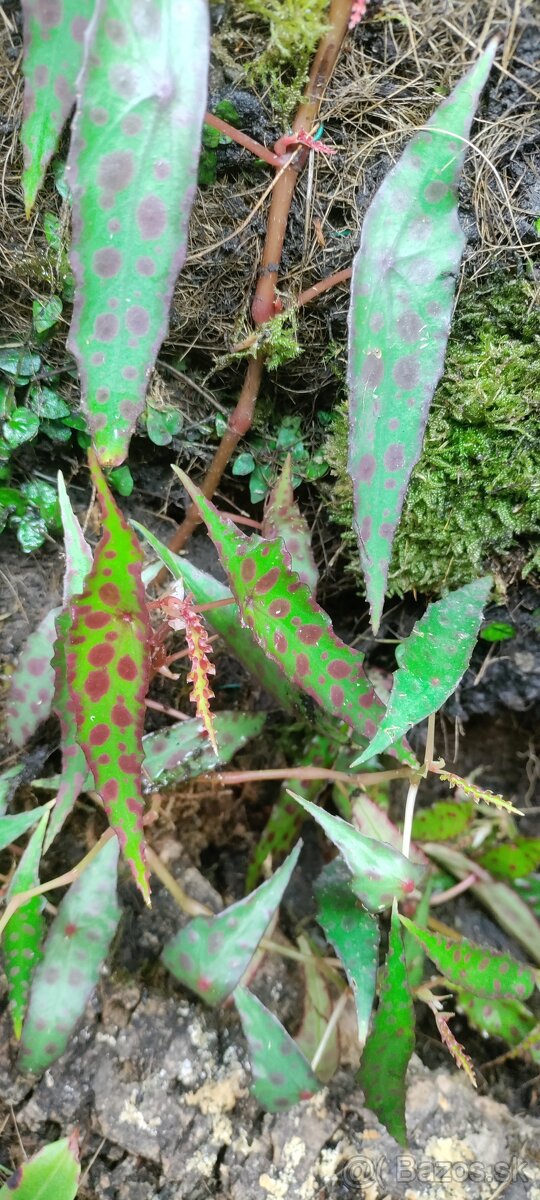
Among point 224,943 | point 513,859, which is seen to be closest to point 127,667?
point 224,943

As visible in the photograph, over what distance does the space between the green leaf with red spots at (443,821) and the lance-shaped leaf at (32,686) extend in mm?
636

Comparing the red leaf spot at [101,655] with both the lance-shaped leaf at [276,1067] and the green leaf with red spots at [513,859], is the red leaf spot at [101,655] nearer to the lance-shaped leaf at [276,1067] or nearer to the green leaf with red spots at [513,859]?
the lance-shaped leaf at [276,1067]

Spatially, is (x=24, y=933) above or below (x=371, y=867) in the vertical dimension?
below

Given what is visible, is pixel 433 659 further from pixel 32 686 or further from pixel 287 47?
pixel 287 47

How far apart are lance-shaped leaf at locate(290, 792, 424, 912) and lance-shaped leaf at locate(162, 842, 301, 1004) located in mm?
120

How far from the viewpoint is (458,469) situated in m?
1.06

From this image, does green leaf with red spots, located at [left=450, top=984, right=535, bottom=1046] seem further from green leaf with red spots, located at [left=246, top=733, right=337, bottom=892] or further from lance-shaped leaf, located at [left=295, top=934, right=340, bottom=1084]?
green leaf with red spots, located at [left=246, top=733, right=337, bottom=892]

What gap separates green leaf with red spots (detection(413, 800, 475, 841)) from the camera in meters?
1.23

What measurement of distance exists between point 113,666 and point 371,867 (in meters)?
0.40

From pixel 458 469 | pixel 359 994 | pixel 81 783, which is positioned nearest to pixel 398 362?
pixel 458 469

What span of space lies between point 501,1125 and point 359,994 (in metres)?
0.35

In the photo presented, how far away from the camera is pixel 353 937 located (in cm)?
97

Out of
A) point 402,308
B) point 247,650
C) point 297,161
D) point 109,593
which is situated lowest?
point 247,650

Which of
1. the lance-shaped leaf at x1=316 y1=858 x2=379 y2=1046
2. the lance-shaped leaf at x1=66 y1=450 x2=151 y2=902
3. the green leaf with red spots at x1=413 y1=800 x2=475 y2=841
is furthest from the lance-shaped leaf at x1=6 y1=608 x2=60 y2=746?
the green leaf with red spots at x1=413 y1=800 x2=475 y2=841
